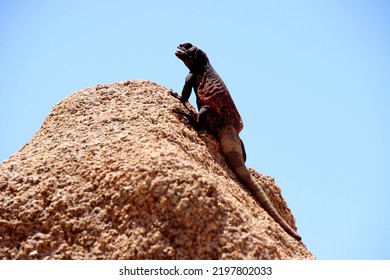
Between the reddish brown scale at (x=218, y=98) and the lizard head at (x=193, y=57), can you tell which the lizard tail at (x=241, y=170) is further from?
the lizard head at (x=193, y=57)

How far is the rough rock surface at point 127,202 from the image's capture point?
3838 mm

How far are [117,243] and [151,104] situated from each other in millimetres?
2077

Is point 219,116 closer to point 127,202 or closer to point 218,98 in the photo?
point 218,98

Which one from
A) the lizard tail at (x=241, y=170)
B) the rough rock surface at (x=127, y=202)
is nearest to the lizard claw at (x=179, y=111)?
the rough rock surface at (x=127, y=202)

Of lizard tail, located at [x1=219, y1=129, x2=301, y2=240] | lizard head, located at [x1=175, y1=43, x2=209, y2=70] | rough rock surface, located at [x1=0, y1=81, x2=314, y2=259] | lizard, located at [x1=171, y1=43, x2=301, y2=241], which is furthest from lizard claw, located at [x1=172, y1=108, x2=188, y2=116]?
lizard head, located at [x1=175, y1=43, x2=209, y2=70]

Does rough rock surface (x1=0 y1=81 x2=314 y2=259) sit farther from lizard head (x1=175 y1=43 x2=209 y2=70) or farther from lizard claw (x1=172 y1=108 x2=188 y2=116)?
lizard head (x1=175 y1=43 x2=209 y2=70)

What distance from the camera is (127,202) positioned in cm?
404

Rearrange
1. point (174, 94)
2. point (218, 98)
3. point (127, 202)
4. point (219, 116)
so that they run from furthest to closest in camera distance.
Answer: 1. point (174, 94)
2. point (218, 98)
3. point (219, 116)
4. point (127, 202)

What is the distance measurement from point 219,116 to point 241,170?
2.34 ft

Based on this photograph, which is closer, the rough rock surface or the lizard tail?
the rough rock surface

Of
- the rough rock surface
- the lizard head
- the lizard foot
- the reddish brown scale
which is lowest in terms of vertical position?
the rough rock surface

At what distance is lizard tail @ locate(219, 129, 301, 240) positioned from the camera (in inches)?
212

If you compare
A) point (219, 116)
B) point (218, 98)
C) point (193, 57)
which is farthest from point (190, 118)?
point (193, 57)
